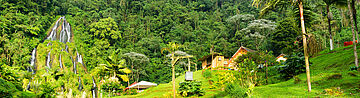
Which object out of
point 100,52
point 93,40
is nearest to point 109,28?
point 93,40

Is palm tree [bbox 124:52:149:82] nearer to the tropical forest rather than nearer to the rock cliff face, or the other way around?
the tropical forest

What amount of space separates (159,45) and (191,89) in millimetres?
39635

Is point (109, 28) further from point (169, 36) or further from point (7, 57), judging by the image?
point (7, 57)

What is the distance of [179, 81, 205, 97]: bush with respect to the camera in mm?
15461

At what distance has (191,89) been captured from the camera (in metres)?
15.6

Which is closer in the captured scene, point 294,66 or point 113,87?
point 294,66

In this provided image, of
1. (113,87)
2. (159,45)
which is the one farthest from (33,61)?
(159,45)

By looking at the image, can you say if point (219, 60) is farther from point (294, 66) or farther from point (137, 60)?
point (294, 66)

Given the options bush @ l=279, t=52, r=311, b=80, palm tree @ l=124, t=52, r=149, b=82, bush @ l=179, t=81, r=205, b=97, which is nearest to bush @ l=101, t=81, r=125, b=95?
bush @ l=179, t=81, r=205, b=97

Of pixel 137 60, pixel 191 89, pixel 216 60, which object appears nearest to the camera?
pixel 191 89

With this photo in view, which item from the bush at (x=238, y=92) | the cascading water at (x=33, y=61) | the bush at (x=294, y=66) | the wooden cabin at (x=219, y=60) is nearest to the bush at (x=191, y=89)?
the bush at (x=294, y=66)

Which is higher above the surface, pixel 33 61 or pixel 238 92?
pixel 33 61

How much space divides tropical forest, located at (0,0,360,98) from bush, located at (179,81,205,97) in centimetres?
7

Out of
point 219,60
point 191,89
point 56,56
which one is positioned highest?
point 56,56
